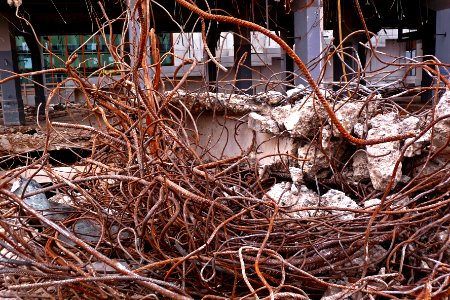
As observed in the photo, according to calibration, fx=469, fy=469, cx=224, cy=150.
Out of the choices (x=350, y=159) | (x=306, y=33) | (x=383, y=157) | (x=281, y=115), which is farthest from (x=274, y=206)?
(x=306, y=33)

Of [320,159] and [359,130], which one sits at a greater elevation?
[359,130]

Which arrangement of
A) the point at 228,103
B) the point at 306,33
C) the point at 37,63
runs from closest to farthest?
the point at 228,103 < the point at 306,33 < the point at 37,63

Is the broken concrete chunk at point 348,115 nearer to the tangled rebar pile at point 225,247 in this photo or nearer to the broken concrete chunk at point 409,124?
the broken concrete chunk at point 409,124

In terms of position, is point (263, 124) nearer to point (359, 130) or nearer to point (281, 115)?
point (281, 115)

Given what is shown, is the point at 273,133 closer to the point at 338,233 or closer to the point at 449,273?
the point at 338,233

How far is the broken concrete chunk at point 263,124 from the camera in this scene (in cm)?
340

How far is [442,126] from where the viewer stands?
2240 millimetres

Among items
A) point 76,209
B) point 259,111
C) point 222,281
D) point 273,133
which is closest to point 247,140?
point 259,111

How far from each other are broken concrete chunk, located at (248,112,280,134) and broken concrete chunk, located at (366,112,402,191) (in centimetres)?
85

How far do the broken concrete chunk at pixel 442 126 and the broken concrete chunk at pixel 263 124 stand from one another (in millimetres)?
1259

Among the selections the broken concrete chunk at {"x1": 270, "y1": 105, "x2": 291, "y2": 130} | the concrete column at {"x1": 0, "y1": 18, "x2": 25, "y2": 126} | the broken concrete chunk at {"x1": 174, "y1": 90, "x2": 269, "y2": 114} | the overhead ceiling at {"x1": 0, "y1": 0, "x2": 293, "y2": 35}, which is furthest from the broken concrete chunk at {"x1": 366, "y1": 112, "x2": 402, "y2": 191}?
the concrete column at {"x1": 0, "y1": 18, "x2": 25, "y2": 126}

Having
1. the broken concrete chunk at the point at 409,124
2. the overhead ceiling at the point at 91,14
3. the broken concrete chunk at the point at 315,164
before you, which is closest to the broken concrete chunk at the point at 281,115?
the broken concrete chunk at the point at 315,164

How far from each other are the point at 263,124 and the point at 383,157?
1137mm

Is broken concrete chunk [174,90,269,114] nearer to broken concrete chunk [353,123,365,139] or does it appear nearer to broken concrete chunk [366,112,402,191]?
broken concrete chunk [353,123,365,139]
